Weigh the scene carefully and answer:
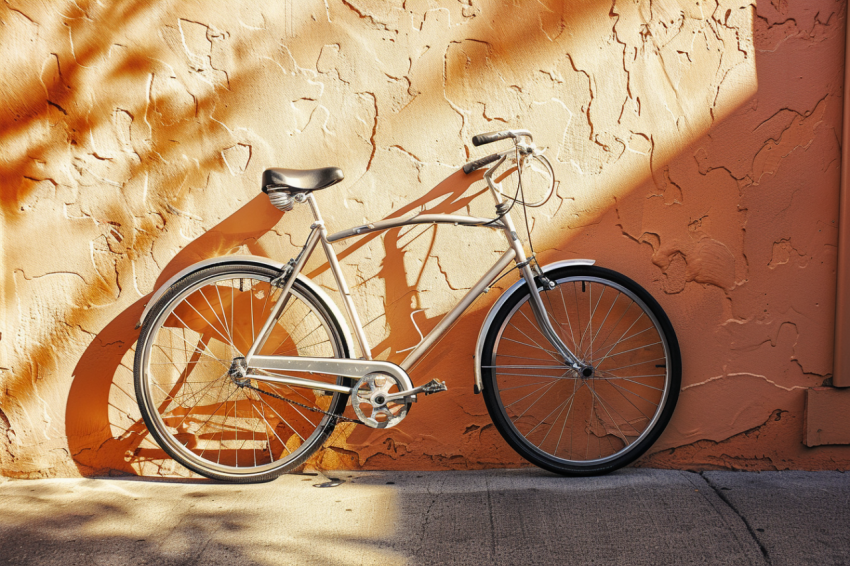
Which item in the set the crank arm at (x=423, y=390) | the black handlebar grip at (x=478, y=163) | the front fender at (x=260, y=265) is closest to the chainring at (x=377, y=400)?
the crank arm at (x=423, y=390)

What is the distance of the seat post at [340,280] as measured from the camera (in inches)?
87.9

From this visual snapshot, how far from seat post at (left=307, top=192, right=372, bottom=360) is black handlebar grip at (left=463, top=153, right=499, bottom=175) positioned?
1.95 feet

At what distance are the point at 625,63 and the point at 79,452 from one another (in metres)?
2.74

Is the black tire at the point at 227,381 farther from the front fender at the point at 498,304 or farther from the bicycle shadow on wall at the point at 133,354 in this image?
the front fender at the point at 498,304

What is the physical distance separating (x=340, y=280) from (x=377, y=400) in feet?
1.57

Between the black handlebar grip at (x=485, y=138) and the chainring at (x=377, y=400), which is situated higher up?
the black handlebar grip at (x=485, y=138)

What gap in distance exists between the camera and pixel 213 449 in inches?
96.3

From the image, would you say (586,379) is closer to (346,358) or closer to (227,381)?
(346,358)

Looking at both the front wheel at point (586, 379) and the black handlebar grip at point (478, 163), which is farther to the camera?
the front wheel at point (586, 379)

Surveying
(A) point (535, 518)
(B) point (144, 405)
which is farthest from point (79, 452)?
(A) point (535, 518)

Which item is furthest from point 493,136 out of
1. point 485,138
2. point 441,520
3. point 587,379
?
point 441,520

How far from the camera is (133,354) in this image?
2.46 m

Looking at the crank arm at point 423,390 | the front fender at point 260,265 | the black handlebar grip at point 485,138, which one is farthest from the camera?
the front fender at point 260,265

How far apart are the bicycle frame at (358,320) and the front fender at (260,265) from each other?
0.13 ft
